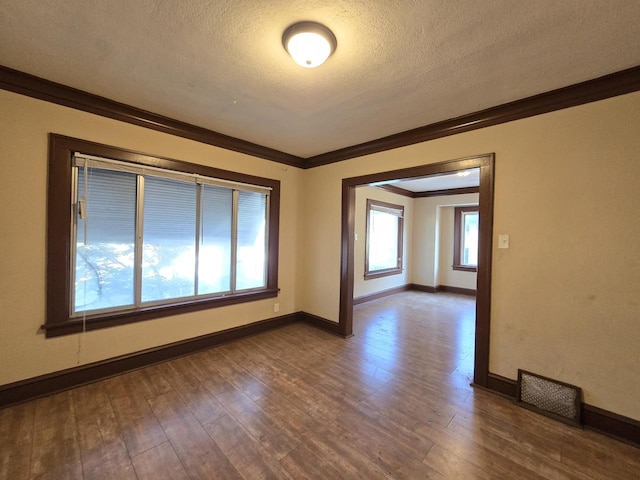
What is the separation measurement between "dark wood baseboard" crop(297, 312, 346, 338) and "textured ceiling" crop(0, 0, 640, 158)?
278cm

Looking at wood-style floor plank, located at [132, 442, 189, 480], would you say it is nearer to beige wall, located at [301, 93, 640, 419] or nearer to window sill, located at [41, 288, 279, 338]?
window sill, located at [41, 288, 279, 338]

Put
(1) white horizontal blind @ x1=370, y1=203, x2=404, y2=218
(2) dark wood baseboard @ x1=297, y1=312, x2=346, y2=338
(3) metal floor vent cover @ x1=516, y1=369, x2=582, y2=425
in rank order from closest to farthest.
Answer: (3) metal floor vent cover @ x1=516, y1=369, x2=582, y2=425 → (2) dark wood baseboard @ x1=297, y1=312, x2=346, y2=338 → (1) white horizontal blind @ x1=370, y1=203, x2=404, y2=218

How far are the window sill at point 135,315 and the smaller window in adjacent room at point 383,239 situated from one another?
299cm

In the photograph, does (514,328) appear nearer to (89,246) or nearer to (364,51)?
(364,51)

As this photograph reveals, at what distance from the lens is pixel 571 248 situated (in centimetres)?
207

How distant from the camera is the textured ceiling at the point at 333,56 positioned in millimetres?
1425

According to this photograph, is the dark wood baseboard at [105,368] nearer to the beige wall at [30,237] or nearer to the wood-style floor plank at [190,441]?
the beige wall at [30,237]

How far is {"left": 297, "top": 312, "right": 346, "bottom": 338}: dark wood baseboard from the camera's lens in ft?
12.3

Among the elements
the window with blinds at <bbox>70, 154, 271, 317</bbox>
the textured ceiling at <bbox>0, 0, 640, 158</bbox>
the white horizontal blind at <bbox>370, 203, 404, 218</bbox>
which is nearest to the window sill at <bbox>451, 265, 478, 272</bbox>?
the white horizontal blind at <bbox>370, 203, 404, 218</bbox>

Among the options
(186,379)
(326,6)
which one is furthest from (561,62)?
(186,379)

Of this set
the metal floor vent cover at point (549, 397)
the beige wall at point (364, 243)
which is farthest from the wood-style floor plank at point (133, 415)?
the beige wall at point (364, 243)

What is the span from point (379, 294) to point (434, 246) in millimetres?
2056

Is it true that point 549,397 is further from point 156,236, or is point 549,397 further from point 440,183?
point 440,183

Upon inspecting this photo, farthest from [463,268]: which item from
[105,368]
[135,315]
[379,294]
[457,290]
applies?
[105,368]
